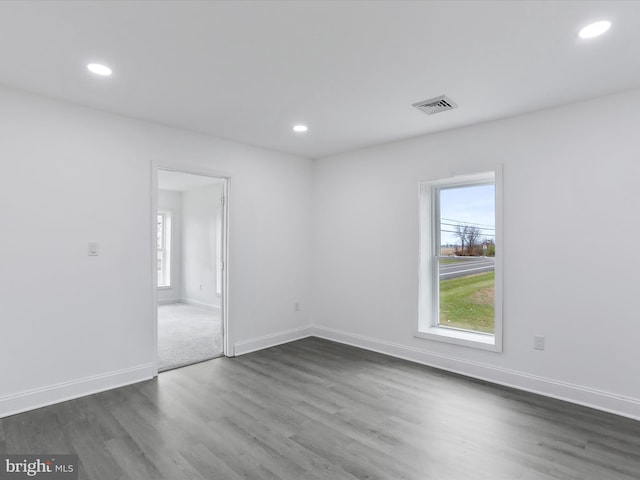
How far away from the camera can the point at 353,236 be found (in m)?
4.77

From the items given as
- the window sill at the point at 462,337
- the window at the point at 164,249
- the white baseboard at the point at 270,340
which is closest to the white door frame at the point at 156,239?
the white baseboard at the point at 270,340

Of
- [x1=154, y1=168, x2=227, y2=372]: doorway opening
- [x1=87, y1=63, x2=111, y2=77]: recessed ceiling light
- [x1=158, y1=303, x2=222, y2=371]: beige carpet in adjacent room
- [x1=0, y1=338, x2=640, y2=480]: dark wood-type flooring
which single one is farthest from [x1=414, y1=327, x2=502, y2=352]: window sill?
[x1=87, y1=63, x2=111, y2=77]: recessed ceiling light

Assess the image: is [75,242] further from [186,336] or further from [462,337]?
[462,337]

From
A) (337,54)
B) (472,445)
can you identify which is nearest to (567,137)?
(337,54)

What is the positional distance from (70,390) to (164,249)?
5.09m

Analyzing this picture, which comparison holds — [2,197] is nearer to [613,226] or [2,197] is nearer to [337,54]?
[337,54]

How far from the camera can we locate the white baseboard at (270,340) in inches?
170

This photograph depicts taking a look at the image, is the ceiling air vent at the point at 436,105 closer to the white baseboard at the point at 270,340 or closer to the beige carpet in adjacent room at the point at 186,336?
the white baseboard at the point at 270,340

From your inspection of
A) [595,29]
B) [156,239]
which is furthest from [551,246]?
[156,239]

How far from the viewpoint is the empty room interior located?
6.93ft

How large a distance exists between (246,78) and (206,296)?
5460mm

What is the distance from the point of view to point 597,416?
9.09ft

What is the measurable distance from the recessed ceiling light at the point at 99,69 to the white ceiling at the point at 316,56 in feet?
0.20

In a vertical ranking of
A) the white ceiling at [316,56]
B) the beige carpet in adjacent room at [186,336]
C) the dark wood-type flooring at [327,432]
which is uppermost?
the white ceiling at [316,56]
